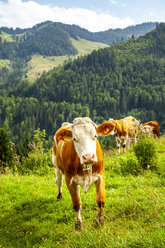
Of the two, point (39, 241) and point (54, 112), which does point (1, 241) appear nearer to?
point (39, 241)

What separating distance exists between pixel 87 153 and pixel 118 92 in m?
201

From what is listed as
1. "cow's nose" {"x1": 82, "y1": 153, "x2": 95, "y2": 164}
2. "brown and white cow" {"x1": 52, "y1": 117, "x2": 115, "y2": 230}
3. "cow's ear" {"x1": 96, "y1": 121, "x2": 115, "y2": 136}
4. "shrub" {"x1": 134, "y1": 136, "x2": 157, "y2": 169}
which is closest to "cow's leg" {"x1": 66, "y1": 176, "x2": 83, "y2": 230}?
"brown and white cow" {"x1": 52, "y1": 117, "x2": 115, "y2": 230}

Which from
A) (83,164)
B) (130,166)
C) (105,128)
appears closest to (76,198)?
(83,164)

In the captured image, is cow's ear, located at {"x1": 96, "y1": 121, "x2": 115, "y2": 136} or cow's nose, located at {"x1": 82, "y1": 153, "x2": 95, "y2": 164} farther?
cow's ear, located at {"x1": 96, "y1": 121, "x2": 115, "y2": 136}

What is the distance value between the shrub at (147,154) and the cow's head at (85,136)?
17.7ft

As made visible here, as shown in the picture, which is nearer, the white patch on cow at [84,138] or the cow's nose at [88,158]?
the cow's nose at [88,158]

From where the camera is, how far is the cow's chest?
4.64 metres

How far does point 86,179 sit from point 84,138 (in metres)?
1.02

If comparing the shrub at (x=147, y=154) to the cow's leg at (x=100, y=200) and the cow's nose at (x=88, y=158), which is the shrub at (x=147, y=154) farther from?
the cow's nose at (x=88, y=158)

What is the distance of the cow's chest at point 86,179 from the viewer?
4.64 m

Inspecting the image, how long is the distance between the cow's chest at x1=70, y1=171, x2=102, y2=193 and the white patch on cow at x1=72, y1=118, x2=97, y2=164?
23.9 inches

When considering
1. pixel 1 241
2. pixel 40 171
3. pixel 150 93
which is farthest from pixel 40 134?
pixel 150 93

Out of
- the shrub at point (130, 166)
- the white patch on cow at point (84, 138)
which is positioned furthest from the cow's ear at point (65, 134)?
the shrub at point (130, 166)

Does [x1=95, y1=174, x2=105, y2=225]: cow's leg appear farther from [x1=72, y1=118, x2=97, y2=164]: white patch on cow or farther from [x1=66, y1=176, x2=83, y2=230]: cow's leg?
[x1=72, y1=118, x2=97, y2=164]: white patch on cow
